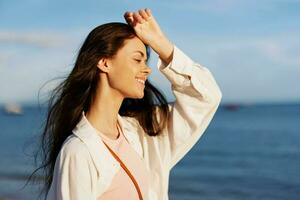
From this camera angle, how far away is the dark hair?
8.33 ft

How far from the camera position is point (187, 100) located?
2.65 metres

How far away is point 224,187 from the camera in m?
12.3

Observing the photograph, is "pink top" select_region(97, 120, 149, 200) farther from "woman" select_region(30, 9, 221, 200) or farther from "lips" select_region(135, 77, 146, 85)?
"lips" select_region(135, 77, 146, 85)

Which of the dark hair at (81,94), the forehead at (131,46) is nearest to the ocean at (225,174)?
the dark hair at (81,94)

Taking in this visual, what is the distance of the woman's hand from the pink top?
39 centimetres

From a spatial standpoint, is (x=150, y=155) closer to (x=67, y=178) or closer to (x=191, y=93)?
(x=191, y=93)

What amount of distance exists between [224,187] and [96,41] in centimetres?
1008

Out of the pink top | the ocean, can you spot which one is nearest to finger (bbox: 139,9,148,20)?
the pink top

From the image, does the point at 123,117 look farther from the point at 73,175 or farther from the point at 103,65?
the point at 73,175

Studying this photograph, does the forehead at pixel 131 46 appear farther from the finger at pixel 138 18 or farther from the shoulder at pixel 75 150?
the shoulder at pixel 75 150

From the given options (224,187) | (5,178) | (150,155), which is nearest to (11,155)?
(5,178)

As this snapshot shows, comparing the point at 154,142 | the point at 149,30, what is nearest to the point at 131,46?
the point at 149,30

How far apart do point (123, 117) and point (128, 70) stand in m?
0.31

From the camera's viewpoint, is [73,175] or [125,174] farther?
[125,174]
